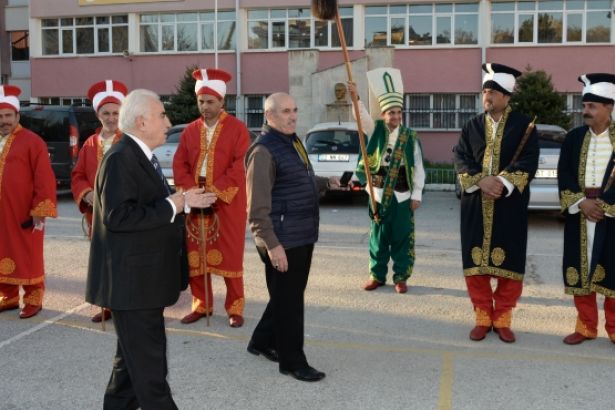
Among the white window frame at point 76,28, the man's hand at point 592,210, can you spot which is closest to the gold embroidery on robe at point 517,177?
the man's hand at point 592,210

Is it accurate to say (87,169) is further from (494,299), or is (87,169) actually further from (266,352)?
(494,299)

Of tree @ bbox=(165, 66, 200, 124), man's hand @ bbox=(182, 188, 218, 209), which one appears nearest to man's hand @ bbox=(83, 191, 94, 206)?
man's hand @ bbox=(182, 188, 218, 209)

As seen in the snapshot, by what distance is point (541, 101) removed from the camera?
22.3m

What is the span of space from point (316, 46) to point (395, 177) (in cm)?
2133

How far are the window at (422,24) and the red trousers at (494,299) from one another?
70.5 feet

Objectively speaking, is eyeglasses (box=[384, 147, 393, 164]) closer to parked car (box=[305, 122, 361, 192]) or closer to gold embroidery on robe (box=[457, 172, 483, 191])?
gold embroidery on robe (box=[457, 172, 483, 191])

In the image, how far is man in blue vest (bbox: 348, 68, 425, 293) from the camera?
7820mm

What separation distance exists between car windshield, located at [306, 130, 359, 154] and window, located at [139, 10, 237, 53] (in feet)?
47.6

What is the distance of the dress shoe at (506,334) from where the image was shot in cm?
616

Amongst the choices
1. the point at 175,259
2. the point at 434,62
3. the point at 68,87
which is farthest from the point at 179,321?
the point at 68,87

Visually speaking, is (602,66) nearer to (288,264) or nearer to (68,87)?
Result: (68,87)

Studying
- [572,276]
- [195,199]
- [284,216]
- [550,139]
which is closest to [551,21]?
[550,139]

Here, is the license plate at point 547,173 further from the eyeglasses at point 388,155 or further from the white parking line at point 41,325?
the white parking line at point 41,325

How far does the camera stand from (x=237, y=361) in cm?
571
